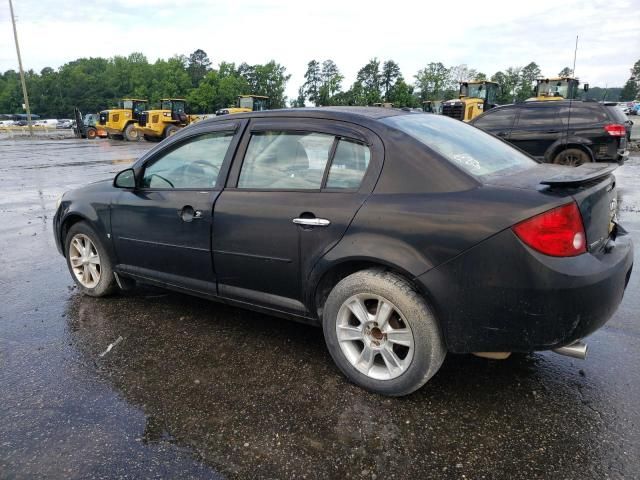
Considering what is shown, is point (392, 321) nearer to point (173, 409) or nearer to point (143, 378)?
point (173, 409)

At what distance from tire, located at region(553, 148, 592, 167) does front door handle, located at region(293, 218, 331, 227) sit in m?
8.87

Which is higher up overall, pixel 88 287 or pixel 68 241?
pixel 68 241

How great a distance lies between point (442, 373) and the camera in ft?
10.1

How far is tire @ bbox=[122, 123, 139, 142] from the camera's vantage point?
98.8 ft

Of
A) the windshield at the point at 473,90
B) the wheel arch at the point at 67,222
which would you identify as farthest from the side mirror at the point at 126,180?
the windshield at the point at 473,90

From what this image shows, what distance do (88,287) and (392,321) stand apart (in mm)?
2974

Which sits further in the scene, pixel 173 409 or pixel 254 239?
pixel 254 239

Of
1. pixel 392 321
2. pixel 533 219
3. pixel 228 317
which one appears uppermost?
pixel 533 219

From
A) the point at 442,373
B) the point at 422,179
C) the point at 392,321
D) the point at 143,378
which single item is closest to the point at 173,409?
the point at 143,378

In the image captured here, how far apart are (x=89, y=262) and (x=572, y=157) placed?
9.44 metres

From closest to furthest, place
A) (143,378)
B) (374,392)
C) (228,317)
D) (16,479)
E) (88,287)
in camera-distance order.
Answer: (16,479), (374,392), (143,378), (228,317), (88,287)

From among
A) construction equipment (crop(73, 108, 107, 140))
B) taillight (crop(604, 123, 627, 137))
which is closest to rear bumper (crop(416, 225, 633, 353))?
taillight (crop(604, 123, 627, 137))

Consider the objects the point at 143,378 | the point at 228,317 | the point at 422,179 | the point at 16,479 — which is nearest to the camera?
the point at 16,479

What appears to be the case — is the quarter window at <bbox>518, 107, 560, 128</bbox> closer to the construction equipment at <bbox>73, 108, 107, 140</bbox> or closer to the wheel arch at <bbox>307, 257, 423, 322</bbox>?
the wheel arch at <bbox>307, 257, 423, 322</bbox>
